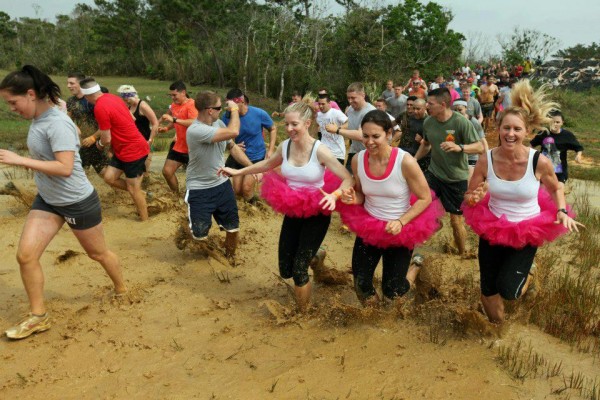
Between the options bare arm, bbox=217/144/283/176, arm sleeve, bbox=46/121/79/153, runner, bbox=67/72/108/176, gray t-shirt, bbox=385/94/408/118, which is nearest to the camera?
arm sleeve, bbox=46/121/79/153

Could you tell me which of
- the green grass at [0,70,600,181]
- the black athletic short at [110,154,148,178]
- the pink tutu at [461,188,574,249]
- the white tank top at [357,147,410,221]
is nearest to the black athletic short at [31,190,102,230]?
the white tank top at [357,147,410,221]

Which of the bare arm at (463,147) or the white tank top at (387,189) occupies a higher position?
the bare arm at (463,147)

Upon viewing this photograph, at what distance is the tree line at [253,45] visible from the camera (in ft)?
76.7

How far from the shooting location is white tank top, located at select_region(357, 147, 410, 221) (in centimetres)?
394

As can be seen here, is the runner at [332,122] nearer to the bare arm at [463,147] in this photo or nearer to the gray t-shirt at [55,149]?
the bare arm at [463,147]

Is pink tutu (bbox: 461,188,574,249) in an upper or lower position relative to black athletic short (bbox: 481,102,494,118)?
lower

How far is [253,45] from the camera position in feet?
84.6

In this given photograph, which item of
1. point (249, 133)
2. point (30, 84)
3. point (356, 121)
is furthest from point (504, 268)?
point (249, 133)

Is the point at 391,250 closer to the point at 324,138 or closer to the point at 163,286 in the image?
the point at 163,286

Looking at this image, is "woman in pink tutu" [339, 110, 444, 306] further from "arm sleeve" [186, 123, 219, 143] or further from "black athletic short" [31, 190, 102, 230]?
"black athletic short" [31, 190, 102, 230]

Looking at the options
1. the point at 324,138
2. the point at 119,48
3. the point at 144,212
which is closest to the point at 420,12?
the point at 119,48

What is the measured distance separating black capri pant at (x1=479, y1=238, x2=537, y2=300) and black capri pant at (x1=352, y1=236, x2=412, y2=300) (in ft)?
1.93

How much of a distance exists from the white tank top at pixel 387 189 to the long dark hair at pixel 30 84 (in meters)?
2.38

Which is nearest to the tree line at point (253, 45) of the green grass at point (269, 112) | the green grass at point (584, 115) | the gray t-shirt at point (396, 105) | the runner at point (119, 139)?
the green grass at point (269, 112)
